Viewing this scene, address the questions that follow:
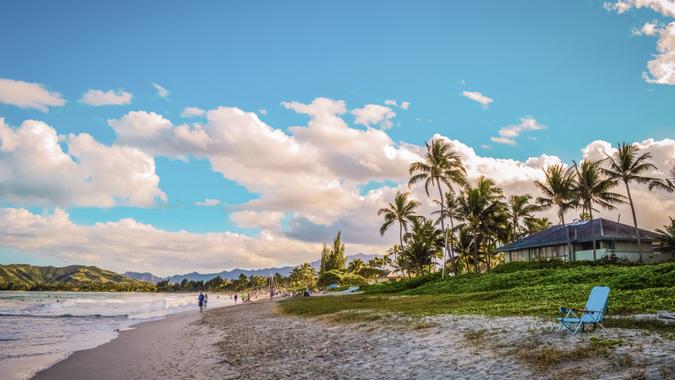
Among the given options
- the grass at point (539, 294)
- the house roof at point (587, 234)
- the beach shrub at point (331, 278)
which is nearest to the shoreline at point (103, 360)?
the grass at point (539, 294)

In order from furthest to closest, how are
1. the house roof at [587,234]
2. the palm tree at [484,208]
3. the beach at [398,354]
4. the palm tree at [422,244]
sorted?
the palm tree at [422,244] → the palm tree at [484,208] → the house roof at [587,234] → the beach at [398,354]

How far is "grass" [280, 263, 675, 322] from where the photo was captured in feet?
49.6

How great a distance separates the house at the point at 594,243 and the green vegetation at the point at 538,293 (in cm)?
718

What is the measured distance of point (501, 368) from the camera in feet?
26.6

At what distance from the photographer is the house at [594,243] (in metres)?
41.6

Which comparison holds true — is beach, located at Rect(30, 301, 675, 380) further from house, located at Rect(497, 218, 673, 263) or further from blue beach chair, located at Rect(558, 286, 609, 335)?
house, located at Rect(497, 218, 673, 263)

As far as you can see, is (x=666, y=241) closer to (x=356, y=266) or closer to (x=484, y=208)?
(x=484, y=208)

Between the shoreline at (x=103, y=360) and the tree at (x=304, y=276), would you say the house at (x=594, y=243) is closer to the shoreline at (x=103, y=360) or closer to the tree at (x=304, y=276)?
the shoreline at (x=103, y=360)

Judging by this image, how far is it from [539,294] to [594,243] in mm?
21153

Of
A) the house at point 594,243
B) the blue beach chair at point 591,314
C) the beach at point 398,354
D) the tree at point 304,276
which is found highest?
the house at point 594,243

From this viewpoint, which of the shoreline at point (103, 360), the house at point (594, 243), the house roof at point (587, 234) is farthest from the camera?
the house roof at point (587, 234)

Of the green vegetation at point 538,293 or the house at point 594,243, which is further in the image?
the house at point 594,243

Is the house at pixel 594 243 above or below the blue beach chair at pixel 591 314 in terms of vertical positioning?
above

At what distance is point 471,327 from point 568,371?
16.9 feet
